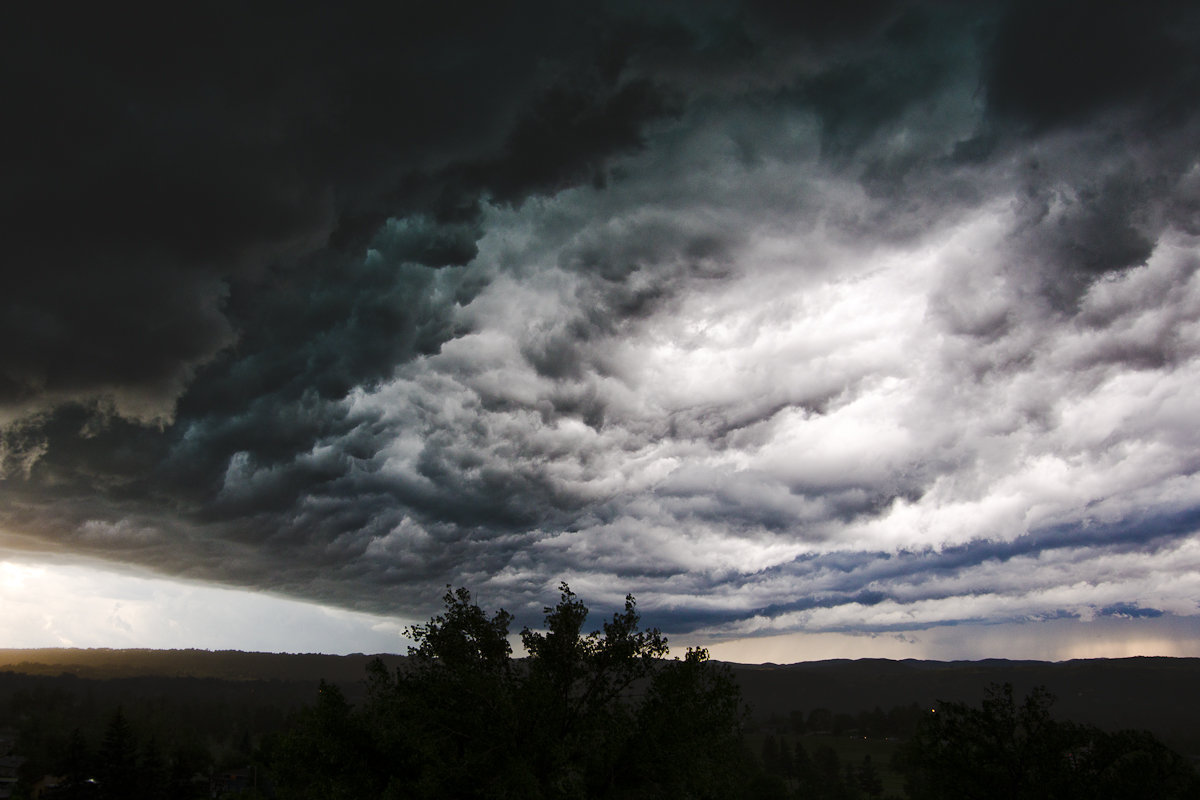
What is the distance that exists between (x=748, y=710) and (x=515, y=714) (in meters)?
10.4

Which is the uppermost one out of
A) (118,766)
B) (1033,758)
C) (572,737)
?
(572,737)

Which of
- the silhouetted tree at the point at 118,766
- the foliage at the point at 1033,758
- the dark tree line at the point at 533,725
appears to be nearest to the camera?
the dark tree line at the point at 533,725

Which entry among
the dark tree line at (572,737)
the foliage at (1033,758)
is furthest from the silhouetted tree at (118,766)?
the foliage at (1033,758)

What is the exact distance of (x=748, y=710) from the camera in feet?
100

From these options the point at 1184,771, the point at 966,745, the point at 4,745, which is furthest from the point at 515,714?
the point at 4,745

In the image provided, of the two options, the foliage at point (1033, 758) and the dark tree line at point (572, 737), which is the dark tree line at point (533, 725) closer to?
the dark tree line at point (572, 737)

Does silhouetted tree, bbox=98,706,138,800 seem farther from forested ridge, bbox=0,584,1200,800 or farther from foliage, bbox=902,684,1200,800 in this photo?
foliage, bbox=902,684,1200,800

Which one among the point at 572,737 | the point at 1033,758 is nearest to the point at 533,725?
the point at 572,737

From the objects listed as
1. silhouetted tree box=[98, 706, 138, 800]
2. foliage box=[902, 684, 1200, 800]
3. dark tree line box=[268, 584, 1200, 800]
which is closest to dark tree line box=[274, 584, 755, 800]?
dark tree line box=[268, 584, 1200, 800]

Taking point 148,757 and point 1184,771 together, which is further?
point 148,757

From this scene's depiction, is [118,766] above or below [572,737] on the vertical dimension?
below

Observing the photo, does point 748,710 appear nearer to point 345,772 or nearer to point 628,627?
point 628,627

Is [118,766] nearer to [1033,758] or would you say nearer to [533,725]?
[533,725]

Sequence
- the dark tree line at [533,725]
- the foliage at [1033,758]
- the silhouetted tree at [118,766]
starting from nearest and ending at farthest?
the dark tree line at [533,725]
the foliage at [1033,758]
the silhouetted tree at [118,766]
